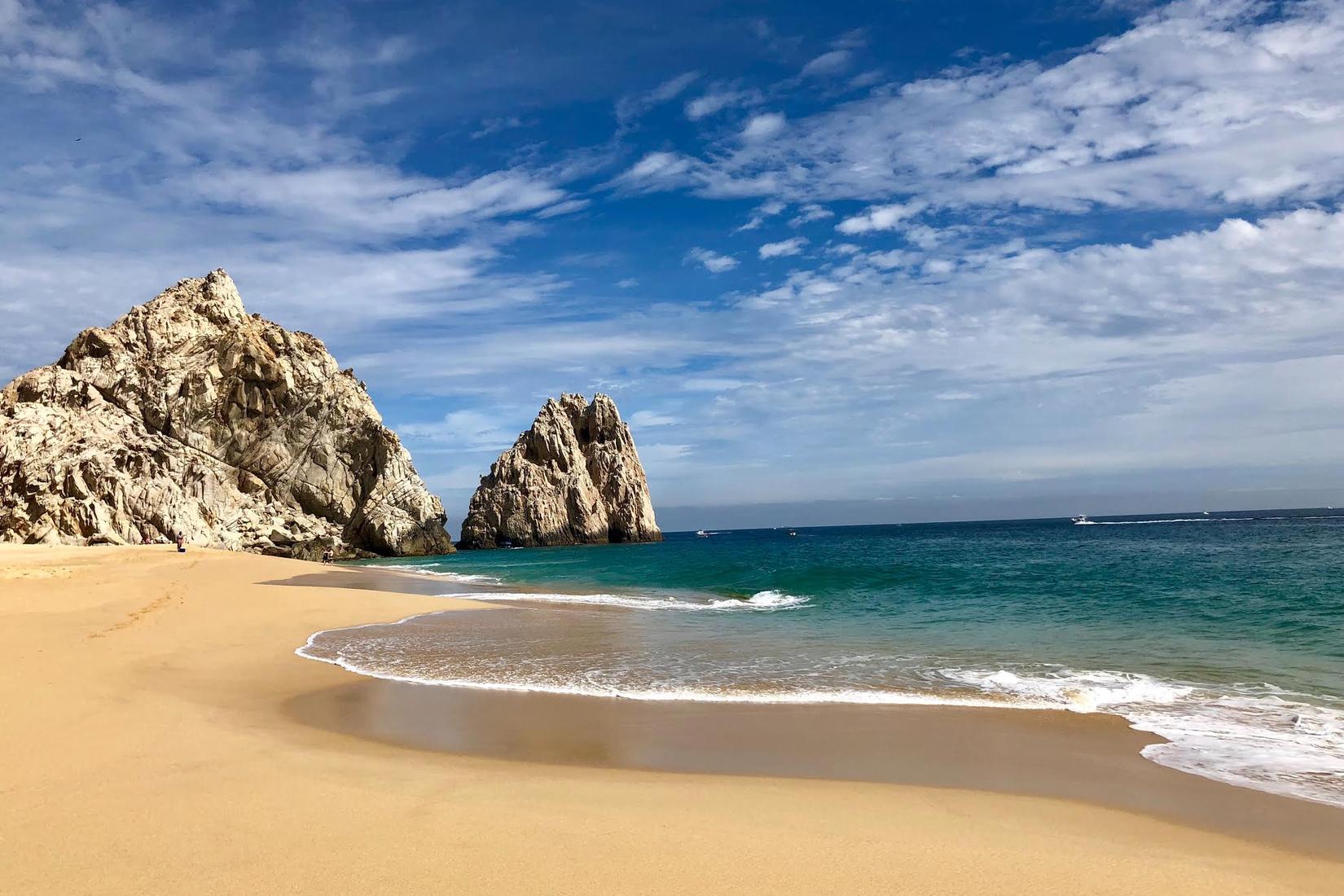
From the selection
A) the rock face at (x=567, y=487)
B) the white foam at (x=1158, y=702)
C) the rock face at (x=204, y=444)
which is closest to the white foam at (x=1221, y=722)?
the white foam at (x=1158, y=702)

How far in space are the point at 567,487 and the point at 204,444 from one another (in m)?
45.1

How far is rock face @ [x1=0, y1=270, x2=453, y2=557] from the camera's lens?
46.1 metres

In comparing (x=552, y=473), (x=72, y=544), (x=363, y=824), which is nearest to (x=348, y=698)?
(x=363, y=824)

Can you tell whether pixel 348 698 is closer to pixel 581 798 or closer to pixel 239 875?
pixel 581 798

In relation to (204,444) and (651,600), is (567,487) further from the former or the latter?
(651,600)

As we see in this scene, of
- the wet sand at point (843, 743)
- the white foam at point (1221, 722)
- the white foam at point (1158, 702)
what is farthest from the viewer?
the white foam at point (1158, 702)

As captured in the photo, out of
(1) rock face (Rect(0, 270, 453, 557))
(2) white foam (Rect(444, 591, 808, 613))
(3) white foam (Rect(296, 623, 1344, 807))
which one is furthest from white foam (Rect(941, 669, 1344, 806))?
(1) rock face (Rect(0, 270, 453, 557))

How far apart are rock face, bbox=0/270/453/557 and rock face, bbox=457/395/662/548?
2484 centimetres

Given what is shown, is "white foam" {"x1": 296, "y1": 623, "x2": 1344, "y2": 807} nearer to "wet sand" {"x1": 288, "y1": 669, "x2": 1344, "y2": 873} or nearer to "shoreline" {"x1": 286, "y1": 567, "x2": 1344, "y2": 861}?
"shoreline" {"x1": 286, "y1": 567, "x2": 1344, "y2": 861}

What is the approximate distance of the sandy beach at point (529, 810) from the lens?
4168 millimetres

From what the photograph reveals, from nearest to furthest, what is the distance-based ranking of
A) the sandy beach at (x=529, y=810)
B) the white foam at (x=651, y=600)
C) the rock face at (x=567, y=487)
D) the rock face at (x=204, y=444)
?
the sandy beach at (x=529, y=810) → the white foam at (x=651, y=600) → the rock face at (x=204, y=444) → the rock face at (x=567, y=487)

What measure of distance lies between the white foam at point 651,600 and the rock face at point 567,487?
6332 cm

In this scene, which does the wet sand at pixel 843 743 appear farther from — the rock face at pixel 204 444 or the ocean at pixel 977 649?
the rock face at pixel 204 444

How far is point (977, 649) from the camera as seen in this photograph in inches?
555
